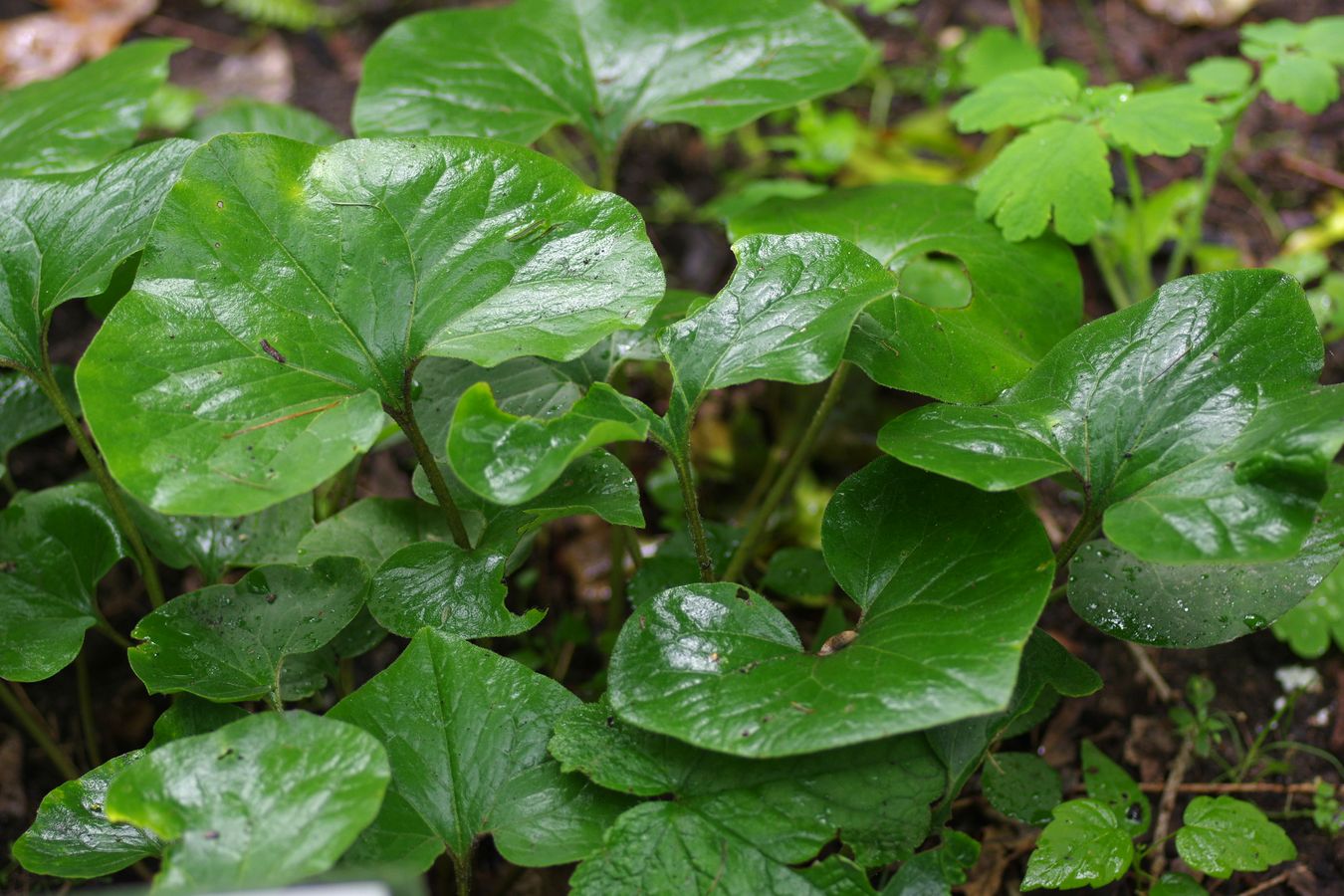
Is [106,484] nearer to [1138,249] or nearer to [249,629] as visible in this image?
[249,629]

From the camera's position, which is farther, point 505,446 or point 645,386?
point 645,386

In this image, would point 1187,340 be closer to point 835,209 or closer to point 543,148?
point 835,209

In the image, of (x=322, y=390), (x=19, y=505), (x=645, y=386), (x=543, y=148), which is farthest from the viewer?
(x=543, y=148)

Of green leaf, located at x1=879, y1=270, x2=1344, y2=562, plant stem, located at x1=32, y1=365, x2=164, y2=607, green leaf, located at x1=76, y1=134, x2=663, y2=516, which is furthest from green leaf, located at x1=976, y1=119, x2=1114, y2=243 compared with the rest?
plant stem, located at x1=32, y1=365, x2=164, y2=607

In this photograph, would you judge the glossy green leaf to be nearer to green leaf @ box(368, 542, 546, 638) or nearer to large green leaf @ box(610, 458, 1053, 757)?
green leaf @ box(368, 542, 546, 638)

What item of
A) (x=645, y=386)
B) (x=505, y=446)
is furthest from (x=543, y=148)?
(x=505, y=446)

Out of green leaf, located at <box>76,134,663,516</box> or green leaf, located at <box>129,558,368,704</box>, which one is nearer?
green leaf, located at <box>76,134,663,516</box>
